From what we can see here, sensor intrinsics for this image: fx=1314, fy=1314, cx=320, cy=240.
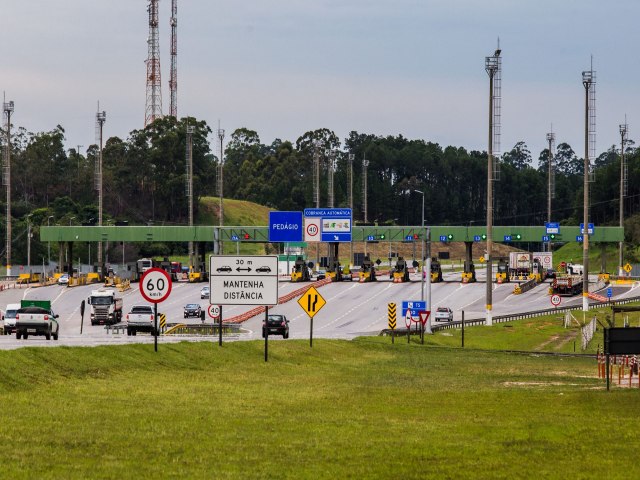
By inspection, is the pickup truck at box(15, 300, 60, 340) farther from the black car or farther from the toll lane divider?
the toll lane divider

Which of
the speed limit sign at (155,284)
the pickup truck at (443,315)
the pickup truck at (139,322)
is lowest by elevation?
the pickup truck at (443,315)

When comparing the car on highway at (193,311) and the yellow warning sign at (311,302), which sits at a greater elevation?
the yellow warning sign at (311,302)

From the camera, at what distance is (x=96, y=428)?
19234mm

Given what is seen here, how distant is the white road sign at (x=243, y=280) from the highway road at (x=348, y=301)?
43.7 meters

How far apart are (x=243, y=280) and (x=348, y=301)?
248 feet

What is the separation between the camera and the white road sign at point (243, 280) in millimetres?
37750

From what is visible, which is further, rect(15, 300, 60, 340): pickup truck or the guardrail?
the guardrail

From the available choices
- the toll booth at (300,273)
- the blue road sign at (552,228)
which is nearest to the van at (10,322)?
the toll booth at (300,273)

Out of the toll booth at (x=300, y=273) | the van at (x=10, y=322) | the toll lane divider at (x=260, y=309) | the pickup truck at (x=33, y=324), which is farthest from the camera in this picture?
the toll booth at (x=300, y=273)

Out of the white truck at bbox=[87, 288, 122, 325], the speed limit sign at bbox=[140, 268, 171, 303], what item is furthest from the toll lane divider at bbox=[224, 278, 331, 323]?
the speed limit sign at bbox=[140, 268, 171, 303]

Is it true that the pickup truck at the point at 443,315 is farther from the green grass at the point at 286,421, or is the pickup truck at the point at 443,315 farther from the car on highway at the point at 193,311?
the green grass at the point at 286,421

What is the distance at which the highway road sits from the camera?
308ft

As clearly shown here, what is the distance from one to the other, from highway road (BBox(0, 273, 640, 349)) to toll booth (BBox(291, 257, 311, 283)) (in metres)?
1.21

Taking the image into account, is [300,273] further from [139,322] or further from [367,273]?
[139,322]
